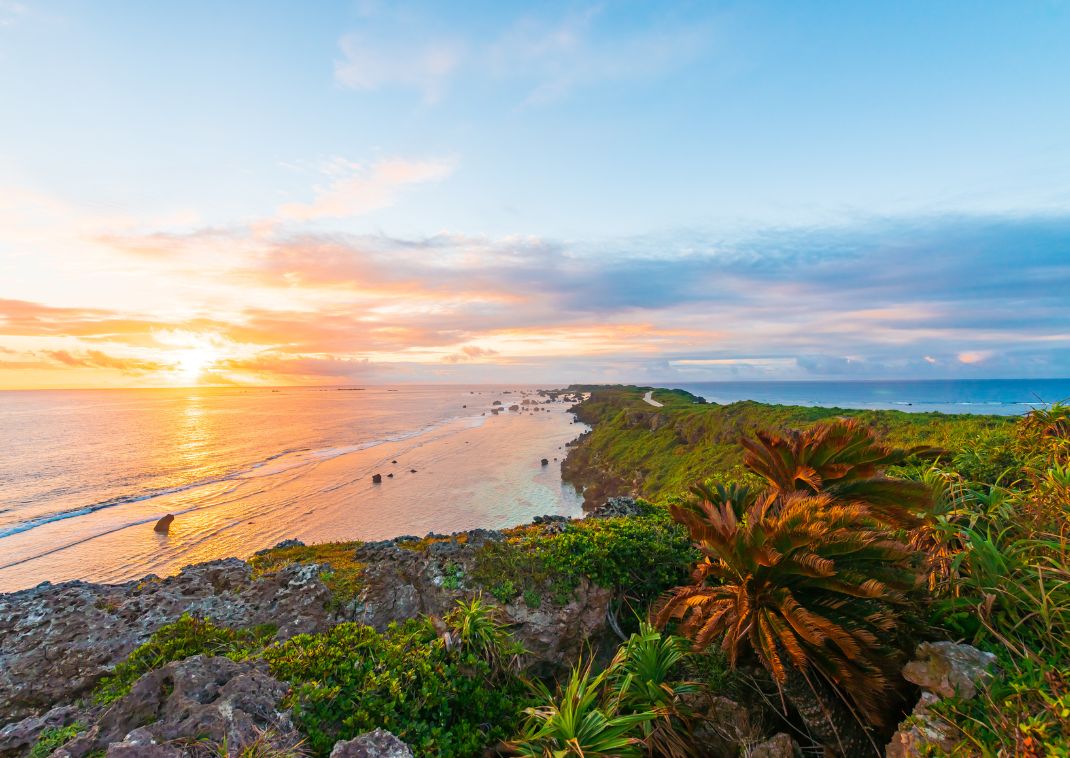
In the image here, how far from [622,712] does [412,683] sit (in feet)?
8.37

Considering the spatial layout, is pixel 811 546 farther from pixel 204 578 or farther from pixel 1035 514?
pixel 204 578

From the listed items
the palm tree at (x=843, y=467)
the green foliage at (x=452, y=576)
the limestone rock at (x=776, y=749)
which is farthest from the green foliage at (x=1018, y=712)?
the green foliage at (x=452, y=576)

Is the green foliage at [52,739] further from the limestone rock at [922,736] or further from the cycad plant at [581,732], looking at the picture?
the limestone rock at [922,736]

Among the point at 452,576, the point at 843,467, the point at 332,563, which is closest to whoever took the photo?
the point at 843,467

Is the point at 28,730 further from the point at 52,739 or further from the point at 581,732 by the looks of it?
→ the point at 581,732

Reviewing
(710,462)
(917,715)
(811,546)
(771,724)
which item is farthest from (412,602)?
(710,462)

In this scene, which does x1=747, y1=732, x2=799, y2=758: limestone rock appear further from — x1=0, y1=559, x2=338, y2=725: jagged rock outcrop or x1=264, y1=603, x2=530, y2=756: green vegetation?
x1=0, y1=559, x2=338, y2=725: jagged rock outcrop

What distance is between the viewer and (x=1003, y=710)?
11.9 ft

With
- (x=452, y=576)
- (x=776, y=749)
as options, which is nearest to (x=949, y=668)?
(x=776, y=749)

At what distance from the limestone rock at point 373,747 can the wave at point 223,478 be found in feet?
105

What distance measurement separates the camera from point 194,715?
4.10 meters

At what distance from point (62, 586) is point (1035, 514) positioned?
552 inches

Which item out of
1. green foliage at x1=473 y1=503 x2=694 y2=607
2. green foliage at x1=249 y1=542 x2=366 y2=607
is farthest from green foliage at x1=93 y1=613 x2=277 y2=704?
green foliage at x1=473 y1=503 x2=694 y2=607

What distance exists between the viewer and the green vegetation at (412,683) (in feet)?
15.5
